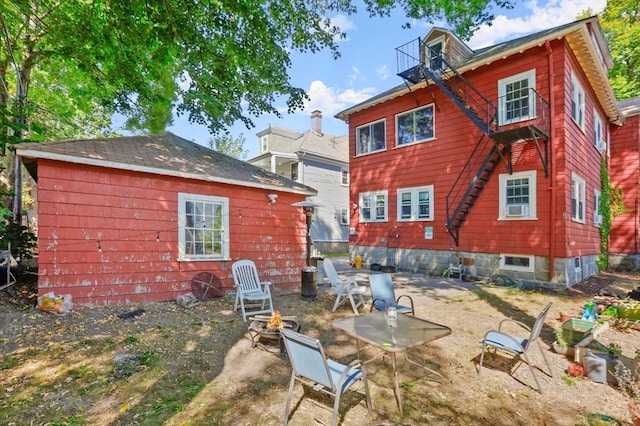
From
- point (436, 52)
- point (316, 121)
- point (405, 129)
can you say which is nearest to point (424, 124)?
point (405, 129)

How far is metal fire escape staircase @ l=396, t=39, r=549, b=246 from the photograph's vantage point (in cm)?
873

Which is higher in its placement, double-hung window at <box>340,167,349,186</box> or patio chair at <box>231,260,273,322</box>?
double-hung window at <box>340,167,349,186</box>

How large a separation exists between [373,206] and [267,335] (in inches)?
382

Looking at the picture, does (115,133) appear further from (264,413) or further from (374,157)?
(264,413)

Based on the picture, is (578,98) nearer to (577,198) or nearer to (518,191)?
(577,198)

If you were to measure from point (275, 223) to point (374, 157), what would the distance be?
21.5 feet

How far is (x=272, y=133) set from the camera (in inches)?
894

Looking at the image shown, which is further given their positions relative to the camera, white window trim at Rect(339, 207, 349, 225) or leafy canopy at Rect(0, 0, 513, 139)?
white window trim at Rect(339, 207, 349, 225)

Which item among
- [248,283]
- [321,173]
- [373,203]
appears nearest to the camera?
[248,283]

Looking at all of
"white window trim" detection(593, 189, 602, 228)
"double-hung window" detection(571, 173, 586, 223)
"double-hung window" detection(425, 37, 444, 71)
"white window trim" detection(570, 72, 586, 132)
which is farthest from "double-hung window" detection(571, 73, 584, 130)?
"double-hung window" detection(425, 37, 444, 71)

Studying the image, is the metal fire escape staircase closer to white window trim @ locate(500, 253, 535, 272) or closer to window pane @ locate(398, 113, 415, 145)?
window pane @ locate(398, 113, 415, 145)

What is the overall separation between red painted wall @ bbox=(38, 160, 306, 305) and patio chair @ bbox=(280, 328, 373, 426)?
16.0ft

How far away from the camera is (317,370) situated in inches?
103

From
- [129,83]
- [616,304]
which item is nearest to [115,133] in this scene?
[129,83]
